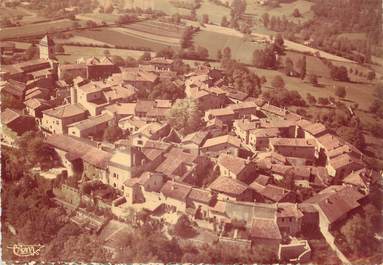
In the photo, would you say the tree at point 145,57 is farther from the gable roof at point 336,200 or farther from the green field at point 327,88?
the gable roof at point 336,200

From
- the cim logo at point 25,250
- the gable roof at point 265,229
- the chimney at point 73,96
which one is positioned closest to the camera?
the cim logo at point 25,250

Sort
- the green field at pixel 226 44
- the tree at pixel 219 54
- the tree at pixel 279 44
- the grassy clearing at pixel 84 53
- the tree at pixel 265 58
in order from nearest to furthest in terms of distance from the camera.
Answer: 1. the tree at pixel 279 44
2. the green field at pixel 226 44
3. the tree at pixel 265 58
4. the tree at pixel 219 54
5. the grassy clearing at pixel 84 53

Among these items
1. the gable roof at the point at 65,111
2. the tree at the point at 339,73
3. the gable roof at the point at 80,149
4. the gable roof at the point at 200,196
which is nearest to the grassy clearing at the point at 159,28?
the gable roof at the point at 65,111

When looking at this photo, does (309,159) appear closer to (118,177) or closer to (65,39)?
(118,177)

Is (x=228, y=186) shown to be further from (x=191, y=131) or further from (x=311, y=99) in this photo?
(x=311, y=99)

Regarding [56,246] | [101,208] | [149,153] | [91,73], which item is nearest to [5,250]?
[56,246]

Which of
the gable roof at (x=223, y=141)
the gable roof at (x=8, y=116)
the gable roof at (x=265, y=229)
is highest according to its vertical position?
the gable roof at (x=8, y=116)
